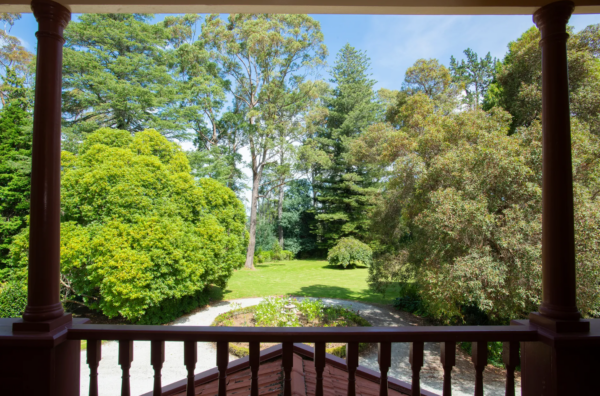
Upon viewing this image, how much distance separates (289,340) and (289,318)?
188 inches

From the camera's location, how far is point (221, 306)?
8422 millimetres

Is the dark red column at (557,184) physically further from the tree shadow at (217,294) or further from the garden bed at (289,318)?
the tree shadow at (217,294)

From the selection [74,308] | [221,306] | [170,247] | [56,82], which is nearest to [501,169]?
[56,82]

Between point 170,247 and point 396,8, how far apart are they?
20.5ft

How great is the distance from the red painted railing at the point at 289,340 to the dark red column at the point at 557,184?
30 centimetres

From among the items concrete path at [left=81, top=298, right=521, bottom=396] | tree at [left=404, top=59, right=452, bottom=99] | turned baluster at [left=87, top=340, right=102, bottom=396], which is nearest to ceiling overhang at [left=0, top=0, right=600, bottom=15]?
turned baluster at [left=87, top=340, right=102, bottom=396]

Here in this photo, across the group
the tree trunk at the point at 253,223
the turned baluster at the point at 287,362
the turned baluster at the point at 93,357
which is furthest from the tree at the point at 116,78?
the turned baluster at the point at 287,362

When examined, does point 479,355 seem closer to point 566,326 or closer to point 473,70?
point 566,326

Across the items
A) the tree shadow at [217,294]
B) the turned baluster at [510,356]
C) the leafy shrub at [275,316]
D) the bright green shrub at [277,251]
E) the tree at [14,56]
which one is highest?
the tree at [14,56]

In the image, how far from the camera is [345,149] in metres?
18.0

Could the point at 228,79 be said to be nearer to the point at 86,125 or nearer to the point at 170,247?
the point at 86,125

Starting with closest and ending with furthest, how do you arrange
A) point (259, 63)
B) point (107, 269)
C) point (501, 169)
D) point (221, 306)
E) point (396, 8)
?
point (396, 8) < point (501, 169) < point (107, 269) < point (221, 306) < point (259, 63)

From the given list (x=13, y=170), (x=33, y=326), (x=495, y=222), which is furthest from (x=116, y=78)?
(x=33, y=326)

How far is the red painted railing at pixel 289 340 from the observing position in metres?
1.29
